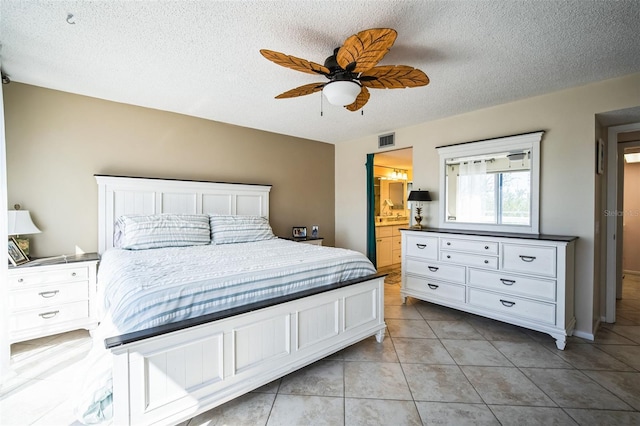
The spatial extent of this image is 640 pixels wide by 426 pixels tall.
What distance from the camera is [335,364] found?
7.54ft

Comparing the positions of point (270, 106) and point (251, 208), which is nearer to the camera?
point (270, 106)

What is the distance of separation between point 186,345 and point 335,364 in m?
1.24

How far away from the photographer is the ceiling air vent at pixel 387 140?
14.4ft

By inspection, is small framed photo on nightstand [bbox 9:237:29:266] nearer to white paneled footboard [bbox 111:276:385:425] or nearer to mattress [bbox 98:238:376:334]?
mattress [bbox 98:238:376:334]

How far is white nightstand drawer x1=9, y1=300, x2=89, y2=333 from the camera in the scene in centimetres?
237

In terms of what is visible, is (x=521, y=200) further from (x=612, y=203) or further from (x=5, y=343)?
(x=5, y=343)

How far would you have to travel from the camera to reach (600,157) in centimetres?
288

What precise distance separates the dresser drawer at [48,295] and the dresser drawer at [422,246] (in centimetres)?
346

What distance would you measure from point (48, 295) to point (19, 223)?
68 cm

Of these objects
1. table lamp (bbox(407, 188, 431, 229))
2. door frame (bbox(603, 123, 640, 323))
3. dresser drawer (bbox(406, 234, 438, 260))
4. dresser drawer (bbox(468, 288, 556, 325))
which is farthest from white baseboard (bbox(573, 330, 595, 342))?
table lamp (bbox(407, 188, 431, 229))

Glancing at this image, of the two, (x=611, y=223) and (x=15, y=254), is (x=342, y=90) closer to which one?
(x=15, y=254)

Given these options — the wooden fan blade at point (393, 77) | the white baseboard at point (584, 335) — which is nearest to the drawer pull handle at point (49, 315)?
the wooden fan blade at point (393, 77)

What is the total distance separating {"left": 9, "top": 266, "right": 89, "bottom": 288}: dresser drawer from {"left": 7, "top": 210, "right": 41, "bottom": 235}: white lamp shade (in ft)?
1.16

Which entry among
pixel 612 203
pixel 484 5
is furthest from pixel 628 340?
pixel 484 5
